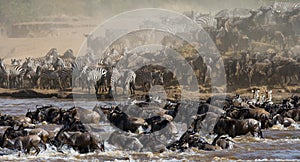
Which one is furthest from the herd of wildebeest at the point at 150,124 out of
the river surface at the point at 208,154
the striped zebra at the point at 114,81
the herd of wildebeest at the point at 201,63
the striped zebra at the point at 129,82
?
the striped zebra at the point at 114,81

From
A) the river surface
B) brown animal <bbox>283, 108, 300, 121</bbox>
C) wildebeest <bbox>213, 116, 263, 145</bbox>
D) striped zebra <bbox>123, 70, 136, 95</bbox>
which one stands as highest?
striped zebra <bbox>123, 70, 136, 95</bbox>

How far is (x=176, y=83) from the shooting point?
26.4 m

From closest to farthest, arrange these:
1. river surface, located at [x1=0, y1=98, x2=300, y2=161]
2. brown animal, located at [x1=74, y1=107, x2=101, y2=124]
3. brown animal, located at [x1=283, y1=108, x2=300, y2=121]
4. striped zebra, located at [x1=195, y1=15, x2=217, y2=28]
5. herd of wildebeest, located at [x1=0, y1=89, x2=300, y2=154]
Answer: river surface, located at [x1=0, y1=98, x2=300, y2=161] → herd of wildebeest, located at [x1=0, y1=89, x2=300, y2=154] → brown animal, located at [x1=74, y1=107, x2=101, y2=124] → brown animal, located at [x1=283, y1=108, x2=300, y2=121] → striped zebra, located at [x1=195, y1=15, x2=217, y2=28]

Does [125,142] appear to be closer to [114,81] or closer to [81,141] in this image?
[81,141]

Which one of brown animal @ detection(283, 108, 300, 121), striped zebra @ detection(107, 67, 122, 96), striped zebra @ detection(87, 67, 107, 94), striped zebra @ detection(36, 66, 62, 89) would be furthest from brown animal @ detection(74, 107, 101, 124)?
striped zebra @ detection(36, 66, 62, 89)

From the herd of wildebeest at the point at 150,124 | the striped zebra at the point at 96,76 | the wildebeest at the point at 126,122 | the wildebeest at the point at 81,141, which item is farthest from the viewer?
the striped zebra at the point at 96,76

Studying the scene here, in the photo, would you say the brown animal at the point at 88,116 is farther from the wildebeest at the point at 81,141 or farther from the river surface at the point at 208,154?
the wildebeest at the point at 81,141

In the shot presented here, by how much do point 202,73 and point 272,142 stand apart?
11621mm

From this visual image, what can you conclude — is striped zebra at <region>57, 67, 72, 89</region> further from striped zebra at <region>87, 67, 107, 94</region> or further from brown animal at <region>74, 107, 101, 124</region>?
brown animal at <region>74, 107, 101, 124</region>

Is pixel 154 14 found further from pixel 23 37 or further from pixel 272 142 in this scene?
pixel 272 142

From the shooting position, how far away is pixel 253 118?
670 inches

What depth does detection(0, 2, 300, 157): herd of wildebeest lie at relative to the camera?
14211mm

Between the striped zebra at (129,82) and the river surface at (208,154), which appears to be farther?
the striped zebra at (129,82)

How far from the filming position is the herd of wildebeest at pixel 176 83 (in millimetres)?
14211
